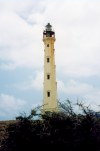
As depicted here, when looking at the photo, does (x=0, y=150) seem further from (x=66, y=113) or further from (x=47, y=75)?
(x=47, y=75)

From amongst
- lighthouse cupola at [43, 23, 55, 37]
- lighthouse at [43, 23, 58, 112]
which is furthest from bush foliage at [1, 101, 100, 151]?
lighthouse cupola at [43, 23, 55, 37]

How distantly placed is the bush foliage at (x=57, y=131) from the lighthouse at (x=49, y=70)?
32822 millimetres

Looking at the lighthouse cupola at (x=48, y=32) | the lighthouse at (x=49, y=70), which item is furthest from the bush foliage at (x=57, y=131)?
the lighthouse cupola at (x=48, y=32)

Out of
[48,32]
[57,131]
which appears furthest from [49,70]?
[57,131]

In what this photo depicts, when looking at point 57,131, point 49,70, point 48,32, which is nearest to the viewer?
point 57,131

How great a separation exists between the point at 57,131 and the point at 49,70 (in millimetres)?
37456

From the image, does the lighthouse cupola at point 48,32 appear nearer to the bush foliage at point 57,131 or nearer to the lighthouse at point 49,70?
the lighthouse at point 49,70

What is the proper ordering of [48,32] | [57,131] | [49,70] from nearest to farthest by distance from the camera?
[57,131], [49,70], [48,32]

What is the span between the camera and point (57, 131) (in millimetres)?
23281

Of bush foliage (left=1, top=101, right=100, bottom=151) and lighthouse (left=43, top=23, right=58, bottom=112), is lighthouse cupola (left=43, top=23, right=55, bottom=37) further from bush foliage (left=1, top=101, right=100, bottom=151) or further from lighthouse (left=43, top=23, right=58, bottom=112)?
bush foliage (left=1, top=101, right=100, bottom=151)

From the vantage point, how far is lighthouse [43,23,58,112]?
58406 mm

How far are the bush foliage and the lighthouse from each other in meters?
32.8

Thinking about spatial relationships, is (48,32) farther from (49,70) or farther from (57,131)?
(57,131)

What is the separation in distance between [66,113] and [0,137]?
14.5 ft
